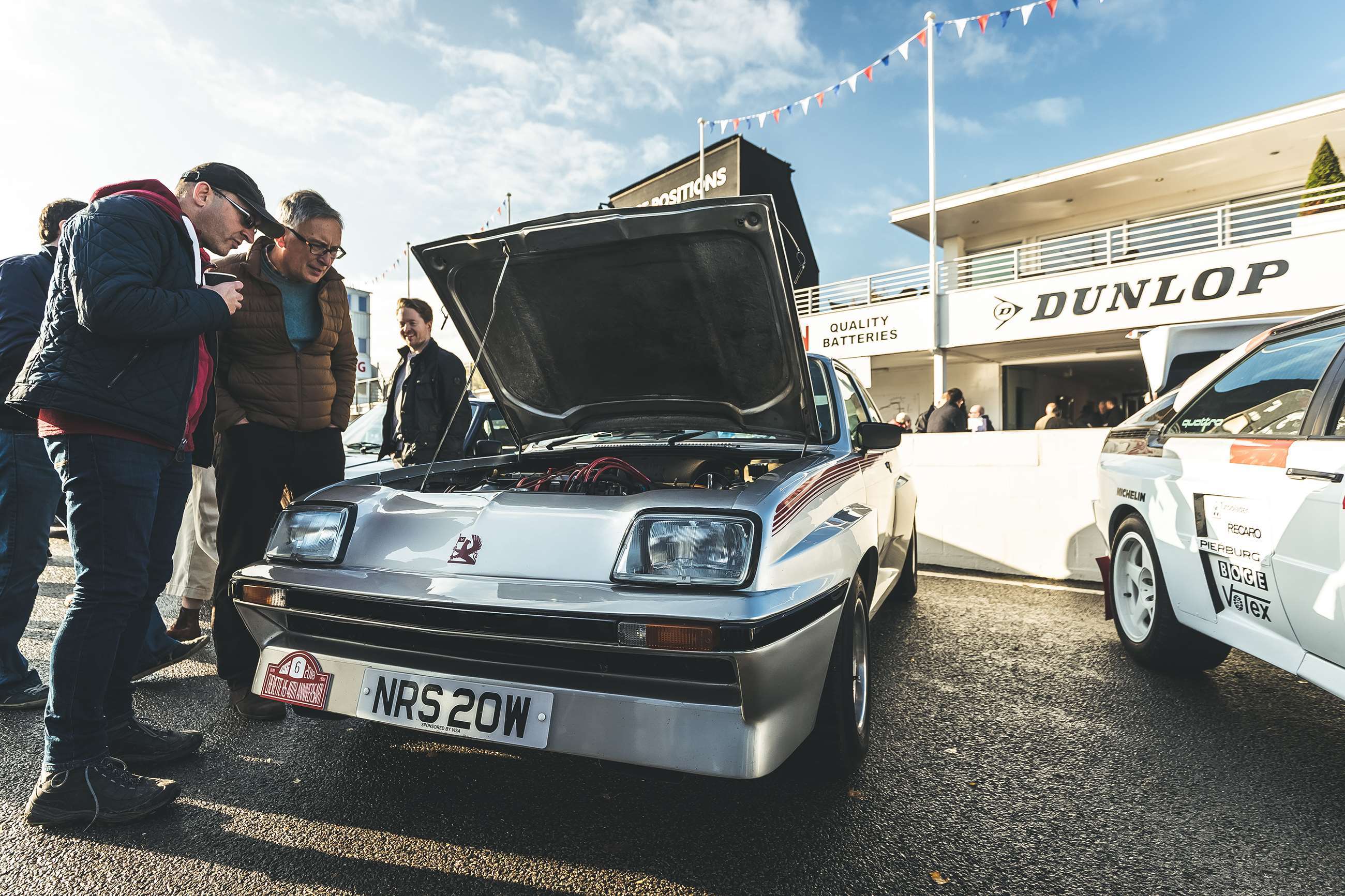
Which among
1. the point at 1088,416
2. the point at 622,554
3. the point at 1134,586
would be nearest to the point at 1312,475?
the point at 1134,586

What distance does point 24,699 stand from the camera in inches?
106

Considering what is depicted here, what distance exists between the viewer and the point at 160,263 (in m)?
2.03

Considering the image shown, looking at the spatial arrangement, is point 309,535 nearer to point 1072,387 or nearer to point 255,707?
point 255,707

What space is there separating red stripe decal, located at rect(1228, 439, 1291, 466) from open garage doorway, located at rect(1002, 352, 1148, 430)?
16993 millimetres

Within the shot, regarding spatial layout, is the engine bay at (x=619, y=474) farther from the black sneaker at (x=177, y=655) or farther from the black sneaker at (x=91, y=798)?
the black sneaker at (x=177, y=655)

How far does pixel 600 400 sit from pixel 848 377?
60.2 inches

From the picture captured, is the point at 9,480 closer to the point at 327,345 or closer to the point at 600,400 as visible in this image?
the point at 327,345

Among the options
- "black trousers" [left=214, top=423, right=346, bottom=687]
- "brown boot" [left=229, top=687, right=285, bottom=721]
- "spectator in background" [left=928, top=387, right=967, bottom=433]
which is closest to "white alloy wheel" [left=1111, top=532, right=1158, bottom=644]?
"brown boot" [left=229, top=687, right=285, bottom=721]

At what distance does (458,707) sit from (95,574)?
1.06m

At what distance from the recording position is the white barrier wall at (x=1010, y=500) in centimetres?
555

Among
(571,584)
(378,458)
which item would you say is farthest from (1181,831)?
(378,458)

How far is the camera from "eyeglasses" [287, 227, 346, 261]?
2.67 meters

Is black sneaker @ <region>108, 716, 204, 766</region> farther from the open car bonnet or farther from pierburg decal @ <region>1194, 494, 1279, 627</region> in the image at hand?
pierburg decal @ <region>1194, 494, 1279, 627</region>

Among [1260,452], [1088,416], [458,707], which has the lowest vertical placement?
[458,707]
